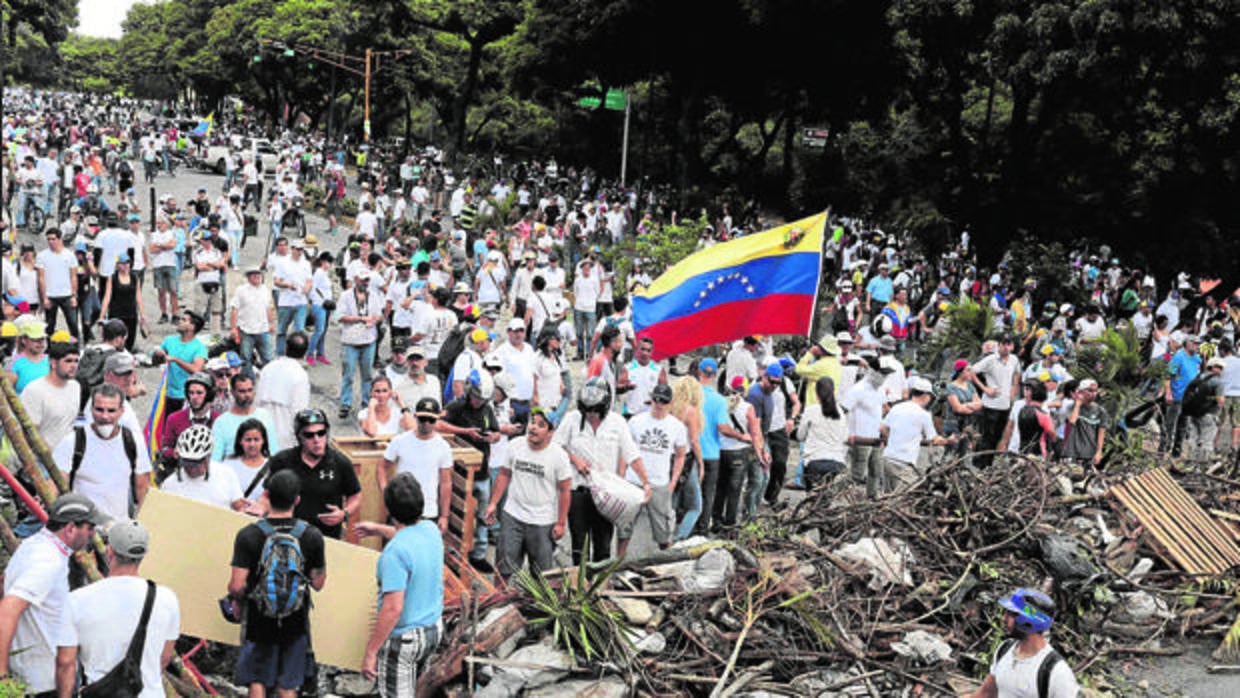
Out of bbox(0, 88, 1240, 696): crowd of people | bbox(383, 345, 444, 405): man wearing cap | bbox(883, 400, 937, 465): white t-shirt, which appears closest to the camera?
bbox(0, 88, 1240, 696): crowd of people

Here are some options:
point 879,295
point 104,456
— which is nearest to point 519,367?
point 104,456

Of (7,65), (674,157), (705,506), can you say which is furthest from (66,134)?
(7,65)

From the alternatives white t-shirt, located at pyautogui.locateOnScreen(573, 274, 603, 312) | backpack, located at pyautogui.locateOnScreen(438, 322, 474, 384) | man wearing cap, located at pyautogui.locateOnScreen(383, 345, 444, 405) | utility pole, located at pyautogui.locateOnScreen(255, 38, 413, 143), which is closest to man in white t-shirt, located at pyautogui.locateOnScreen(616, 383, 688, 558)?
man wearing cap, located at pyautogui.locateOnScreen(383, 345, 444, 405)

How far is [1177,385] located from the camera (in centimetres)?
1609

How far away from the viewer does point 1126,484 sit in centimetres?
1035

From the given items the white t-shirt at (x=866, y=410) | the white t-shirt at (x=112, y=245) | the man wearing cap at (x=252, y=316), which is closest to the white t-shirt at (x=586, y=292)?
the man wearing cap at (x=252, y=316)

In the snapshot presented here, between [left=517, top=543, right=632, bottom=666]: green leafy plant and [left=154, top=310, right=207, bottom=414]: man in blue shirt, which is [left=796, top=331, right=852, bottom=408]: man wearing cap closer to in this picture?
[left=517, top=543, right=632, bottom=666]: green leafy plant

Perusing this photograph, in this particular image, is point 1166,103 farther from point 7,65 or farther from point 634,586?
point 7,65

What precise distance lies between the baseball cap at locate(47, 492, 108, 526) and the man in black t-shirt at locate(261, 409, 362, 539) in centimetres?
176

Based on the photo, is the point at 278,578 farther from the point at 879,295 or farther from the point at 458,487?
the point at 879,295

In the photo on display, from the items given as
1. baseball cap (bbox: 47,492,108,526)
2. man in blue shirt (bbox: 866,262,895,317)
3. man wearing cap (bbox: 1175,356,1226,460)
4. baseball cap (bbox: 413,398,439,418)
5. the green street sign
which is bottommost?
man wearing cap (bbox: 1175,356,1226,460)

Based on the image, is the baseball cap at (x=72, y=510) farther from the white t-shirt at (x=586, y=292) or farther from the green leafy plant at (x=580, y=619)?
the white t-shirt at (x=586, y=292)

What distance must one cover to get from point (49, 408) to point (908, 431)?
6.77m

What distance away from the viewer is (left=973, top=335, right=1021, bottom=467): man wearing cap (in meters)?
13.8
